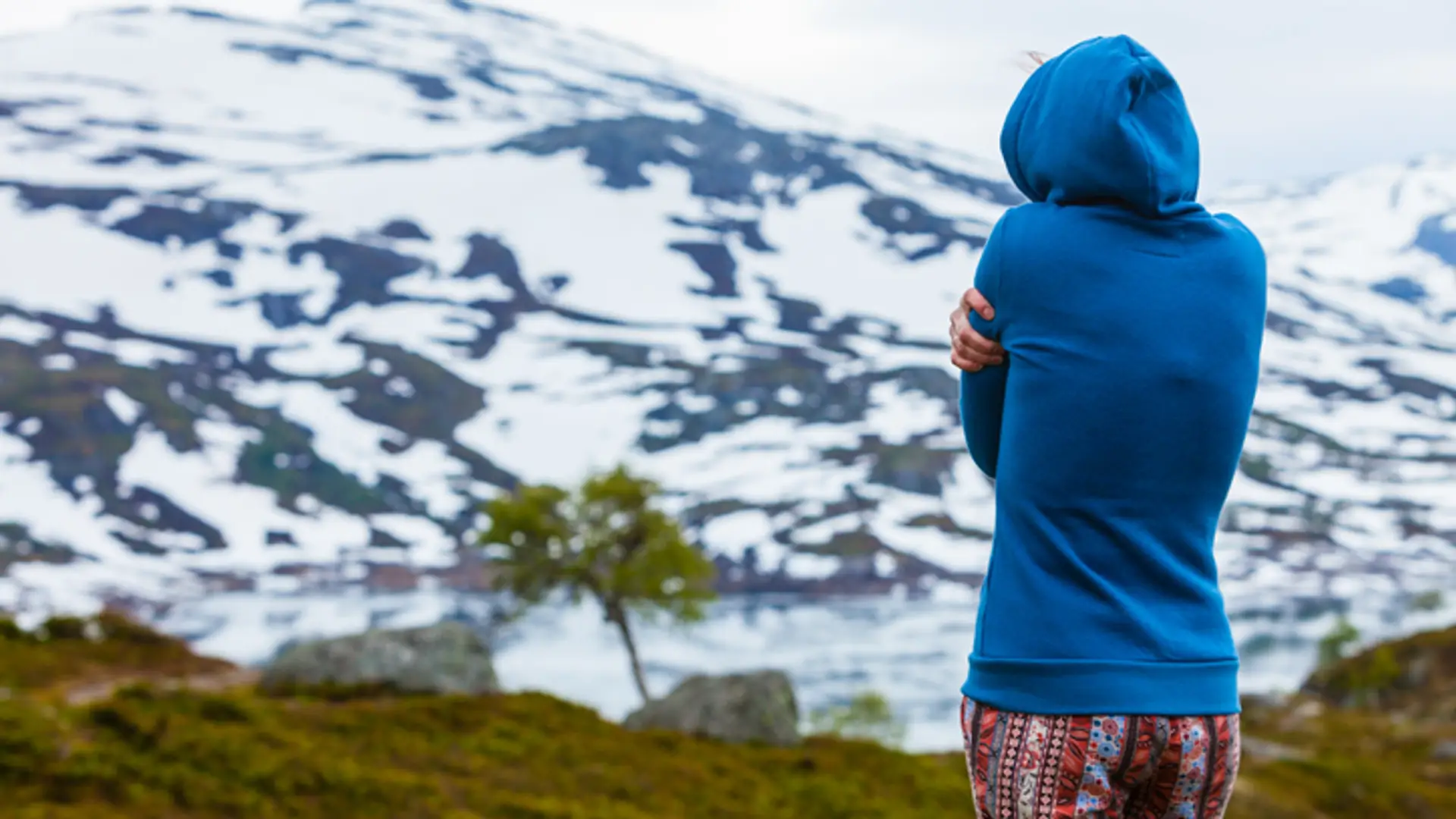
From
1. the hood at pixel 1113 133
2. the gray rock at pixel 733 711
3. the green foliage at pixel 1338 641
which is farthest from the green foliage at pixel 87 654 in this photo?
the green foliage at pixel 1338 641

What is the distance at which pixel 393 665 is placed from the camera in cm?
2466

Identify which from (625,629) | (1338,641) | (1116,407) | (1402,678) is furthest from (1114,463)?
(1338,641)

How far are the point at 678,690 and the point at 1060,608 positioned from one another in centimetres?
2629

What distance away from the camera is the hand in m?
3.19

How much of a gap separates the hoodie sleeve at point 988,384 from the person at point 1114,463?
0.02m

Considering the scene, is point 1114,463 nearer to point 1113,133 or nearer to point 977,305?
point 977,305

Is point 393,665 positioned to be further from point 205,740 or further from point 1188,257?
point 1188,257

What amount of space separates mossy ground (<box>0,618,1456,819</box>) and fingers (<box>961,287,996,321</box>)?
9969 millimetres

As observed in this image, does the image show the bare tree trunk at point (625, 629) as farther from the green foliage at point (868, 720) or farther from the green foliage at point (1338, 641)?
the green foliage at point (1338, 641)

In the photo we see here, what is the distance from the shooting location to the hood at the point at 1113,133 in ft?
9.77

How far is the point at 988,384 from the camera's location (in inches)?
128

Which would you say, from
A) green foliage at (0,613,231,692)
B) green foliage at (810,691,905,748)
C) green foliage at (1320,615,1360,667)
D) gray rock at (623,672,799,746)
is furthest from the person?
green foliage at (1320,615,1360,667)

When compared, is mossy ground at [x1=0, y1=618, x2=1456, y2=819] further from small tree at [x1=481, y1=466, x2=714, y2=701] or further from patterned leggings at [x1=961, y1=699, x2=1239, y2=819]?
small tree at [x1=481, y1=466, x2=714, y2=701]

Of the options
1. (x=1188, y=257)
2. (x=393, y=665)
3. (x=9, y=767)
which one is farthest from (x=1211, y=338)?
(x=393, y=665)
